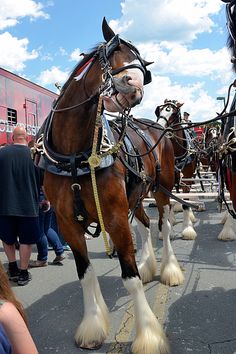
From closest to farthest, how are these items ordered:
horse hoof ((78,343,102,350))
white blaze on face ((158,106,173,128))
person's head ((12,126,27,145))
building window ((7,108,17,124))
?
horse hoof ((78,343,102,350)) → person's head ((12,126,27,145)) → white blaze on face ((158,106,173,128)) → building window ((7,108,17,124))

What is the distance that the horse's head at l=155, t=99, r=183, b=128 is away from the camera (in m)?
7.29

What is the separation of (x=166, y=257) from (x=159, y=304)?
100 cm

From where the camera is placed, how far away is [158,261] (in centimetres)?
565

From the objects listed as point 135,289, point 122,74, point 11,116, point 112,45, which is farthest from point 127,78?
point 11,116

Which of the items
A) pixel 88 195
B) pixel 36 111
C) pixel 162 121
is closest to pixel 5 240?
pixel 88 195

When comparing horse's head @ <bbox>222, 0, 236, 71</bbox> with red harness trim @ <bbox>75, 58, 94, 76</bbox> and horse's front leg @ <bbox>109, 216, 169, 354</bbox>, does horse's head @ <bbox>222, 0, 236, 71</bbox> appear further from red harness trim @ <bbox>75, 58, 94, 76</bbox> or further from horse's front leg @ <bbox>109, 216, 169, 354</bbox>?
horse's front leg @ <bbox>109, 216, 169, 354</bbox>

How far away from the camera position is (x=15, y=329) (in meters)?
1.46

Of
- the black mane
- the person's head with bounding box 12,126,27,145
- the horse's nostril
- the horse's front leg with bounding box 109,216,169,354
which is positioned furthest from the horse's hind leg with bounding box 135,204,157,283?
the horse's nostril

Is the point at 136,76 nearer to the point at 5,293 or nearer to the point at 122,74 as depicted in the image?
the point at 122,74

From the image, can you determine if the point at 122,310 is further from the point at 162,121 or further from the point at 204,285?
the point at 162,121

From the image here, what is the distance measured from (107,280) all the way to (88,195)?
Answer: 6.67ft

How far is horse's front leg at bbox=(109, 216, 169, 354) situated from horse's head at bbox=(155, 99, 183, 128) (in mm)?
4315

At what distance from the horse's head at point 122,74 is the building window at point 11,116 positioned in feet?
28.2

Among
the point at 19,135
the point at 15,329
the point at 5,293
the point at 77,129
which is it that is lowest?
the point at 15,329
